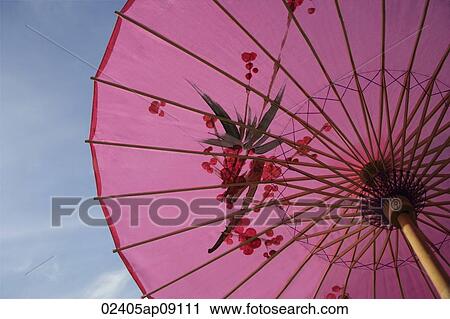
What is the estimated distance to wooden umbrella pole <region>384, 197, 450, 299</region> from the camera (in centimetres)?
179

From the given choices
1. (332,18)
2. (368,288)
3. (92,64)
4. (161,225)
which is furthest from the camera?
(368,288)

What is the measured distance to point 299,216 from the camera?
2.72 meters

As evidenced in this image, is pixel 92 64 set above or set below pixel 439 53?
above

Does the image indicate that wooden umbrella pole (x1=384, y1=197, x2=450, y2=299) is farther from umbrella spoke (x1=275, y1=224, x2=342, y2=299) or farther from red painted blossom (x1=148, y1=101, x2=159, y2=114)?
red painted blossom (x1=148, y1=101, x2=159, y2=114)

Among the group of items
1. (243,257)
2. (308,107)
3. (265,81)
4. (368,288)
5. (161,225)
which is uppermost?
(265,81)

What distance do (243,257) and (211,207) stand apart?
0.41m

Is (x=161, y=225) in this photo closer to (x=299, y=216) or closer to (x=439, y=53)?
(x=299, y=216)

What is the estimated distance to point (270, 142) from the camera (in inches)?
104

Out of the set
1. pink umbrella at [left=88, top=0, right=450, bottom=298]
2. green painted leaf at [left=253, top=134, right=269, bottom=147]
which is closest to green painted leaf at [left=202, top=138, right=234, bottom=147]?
pink umbrella at [left=88, top=0, right=450, bottom=298]

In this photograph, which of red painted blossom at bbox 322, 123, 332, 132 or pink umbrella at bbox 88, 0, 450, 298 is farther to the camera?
red painted blossom at bbox 322, 123, 332, 132

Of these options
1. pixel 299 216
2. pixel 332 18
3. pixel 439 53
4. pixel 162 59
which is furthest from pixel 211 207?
pixel 439 53

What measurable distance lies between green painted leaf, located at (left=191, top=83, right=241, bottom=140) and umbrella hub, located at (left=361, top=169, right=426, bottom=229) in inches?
33.2

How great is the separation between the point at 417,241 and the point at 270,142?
3.36 ft

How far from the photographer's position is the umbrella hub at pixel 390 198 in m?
2.22
